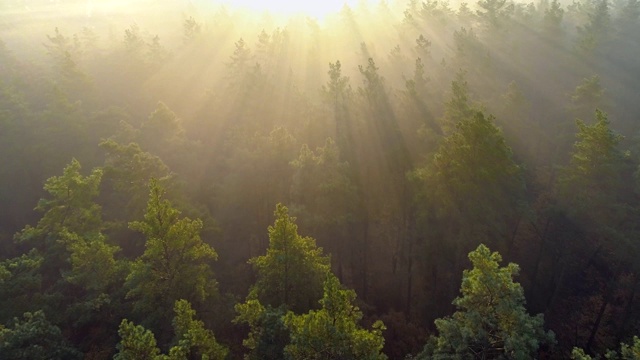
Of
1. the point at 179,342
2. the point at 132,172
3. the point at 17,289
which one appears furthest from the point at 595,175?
the point at 17,289

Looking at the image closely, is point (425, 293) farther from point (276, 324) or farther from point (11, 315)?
point (11, 315)

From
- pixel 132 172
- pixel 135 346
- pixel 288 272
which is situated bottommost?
pixel 288 272

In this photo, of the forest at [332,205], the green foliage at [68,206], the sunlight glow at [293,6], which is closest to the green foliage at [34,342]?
the forest at [332,205]

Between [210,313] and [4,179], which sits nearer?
[210,313]

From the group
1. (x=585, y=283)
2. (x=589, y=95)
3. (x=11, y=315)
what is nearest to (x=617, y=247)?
(x=585, y=283)

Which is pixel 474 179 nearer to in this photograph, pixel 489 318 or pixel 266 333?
pixel 489 318

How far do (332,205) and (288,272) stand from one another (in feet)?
34.8

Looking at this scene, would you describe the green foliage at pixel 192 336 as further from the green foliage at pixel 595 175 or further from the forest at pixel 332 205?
the green foliage at pixel 595 175

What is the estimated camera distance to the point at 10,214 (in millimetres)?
37719

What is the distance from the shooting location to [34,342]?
55.3 feet

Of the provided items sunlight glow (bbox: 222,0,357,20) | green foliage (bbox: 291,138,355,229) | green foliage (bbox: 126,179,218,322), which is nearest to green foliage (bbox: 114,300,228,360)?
green foliage (bbox: 126,179,218,322)

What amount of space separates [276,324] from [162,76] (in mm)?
48736

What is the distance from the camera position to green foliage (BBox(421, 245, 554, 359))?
1241cm

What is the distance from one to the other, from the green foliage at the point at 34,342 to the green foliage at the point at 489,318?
16.7 meters
